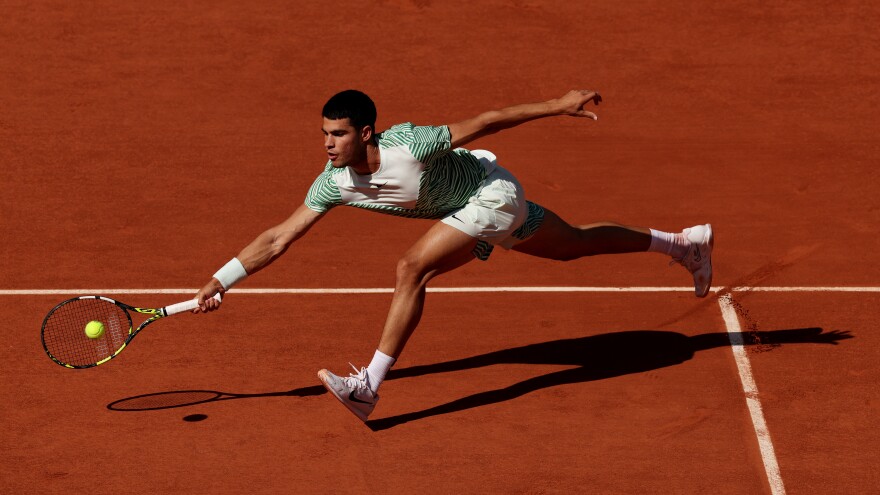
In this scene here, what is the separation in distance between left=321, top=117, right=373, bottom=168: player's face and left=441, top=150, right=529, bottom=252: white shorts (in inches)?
28.3

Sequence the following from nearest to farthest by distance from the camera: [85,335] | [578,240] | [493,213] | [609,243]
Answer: [493,213] → [85,335] → [578,240] → [609,243]

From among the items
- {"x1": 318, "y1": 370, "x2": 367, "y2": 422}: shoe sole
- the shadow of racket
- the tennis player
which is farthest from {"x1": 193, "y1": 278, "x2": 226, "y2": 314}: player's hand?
the shadow of racket

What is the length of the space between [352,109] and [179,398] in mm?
2229

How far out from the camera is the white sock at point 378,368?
9.19 metres

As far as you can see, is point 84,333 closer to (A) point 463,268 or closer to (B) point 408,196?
(B) point 408,196

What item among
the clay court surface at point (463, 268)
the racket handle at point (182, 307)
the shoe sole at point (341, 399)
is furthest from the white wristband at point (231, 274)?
the clay court surface at point (463, 268)

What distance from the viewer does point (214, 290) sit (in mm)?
9156

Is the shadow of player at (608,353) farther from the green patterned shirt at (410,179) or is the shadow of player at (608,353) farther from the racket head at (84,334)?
the racket head at (84,334)

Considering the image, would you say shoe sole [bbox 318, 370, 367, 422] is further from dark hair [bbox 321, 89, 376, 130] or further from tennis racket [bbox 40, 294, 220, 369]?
dark hair [bbox 321, 89, 376, 130]

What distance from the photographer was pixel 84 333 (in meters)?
9.91

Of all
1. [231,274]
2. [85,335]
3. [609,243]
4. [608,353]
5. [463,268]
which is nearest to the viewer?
[231,274]

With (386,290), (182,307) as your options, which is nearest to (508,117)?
(182,307)

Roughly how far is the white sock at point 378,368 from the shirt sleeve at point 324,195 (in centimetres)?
95

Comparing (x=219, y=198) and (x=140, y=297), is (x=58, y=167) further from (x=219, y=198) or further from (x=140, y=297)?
(x=140, y=297)
